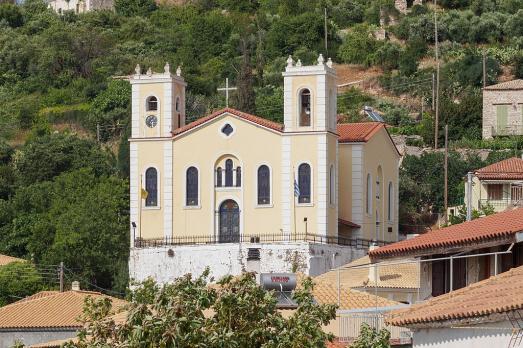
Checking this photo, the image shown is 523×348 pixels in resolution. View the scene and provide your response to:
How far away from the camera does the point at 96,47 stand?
145125 mm

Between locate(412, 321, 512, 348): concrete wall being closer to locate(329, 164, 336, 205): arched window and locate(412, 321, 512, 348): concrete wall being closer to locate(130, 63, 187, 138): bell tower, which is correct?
locate(329, 164, 336, 205): arched window

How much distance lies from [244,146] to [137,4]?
7605cm

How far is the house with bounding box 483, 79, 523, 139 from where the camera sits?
4382 inches

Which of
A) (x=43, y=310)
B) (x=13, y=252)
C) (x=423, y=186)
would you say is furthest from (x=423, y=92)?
(x=43, y=310)

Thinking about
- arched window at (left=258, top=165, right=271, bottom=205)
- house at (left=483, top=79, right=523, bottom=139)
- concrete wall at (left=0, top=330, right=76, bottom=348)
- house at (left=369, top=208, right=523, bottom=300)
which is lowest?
concrete wall at (left=0, top=330, right=76, bottom=348)

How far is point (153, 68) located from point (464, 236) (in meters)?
97.9

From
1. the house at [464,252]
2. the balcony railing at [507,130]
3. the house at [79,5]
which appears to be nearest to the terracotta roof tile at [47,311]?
the house at [464,252]

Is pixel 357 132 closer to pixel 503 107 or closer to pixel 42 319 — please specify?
pixel 503 107

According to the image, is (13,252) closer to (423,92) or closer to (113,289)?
(113,289)

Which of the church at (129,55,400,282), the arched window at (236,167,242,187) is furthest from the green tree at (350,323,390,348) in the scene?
the arched window at (236,167,242,187)

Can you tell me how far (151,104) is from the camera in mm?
90125

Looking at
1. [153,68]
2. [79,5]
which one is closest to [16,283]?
[153,68]

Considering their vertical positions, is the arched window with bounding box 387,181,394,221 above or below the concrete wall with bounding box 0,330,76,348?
above

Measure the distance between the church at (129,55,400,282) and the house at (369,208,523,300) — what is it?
144 ft
